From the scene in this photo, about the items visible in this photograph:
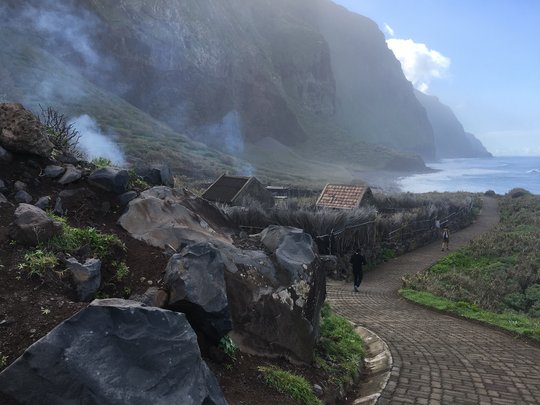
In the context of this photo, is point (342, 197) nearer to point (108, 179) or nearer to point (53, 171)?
point (108, 179)

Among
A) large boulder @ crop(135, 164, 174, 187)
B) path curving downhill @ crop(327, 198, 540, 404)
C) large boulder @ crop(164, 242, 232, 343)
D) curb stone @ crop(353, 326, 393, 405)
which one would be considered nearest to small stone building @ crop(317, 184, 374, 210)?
path curving downhill @ crop(327, 198, 540, 404)

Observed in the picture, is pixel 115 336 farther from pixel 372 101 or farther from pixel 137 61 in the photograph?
pixel 372 101

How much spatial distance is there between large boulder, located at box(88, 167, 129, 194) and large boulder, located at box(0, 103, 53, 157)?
0.66 meters

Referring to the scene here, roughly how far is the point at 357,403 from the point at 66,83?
1667 inches

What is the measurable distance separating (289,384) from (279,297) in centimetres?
104

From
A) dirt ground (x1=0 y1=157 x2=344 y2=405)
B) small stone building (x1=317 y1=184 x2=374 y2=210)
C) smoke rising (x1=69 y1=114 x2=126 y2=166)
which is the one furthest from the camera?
smoke rising (x1=69 y1=114 x2=126 y2=166)

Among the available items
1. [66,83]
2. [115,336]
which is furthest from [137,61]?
[115,336]

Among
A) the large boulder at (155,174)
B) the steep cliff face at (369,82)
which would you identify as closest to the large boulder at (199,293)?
the large boulder at (155,174)

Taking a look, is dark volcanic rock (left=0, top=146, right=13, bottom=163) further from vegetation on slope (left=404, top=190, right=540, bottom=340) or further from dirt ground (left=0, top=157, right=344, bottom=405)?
vegetation on slope (left=404, top=190, right=540, bottom=340)

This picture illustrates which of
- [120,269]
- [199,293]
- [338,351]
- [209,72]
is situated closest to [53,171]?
[120,269]

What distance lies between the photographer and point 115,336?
2820 mm

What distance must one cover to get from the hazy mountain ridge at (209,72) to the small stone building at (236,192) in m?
14.3

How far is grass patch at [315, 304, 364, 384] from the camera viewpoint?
18.1ft

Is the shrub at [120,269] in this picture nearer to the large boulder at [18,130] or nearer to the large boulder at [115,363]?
the large boulder at [115,363]
